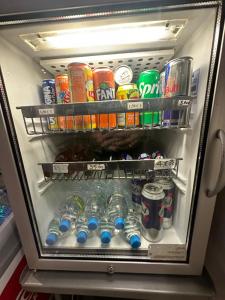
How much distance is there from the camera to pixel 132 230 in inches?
26.7

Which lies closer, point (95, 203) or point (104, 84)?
point (104, 84)

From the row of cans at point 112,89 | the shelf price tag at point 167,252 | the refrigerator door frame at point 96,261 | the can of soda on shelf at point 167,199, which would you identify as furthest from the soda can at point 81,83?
the shelf price tag at point 167,252

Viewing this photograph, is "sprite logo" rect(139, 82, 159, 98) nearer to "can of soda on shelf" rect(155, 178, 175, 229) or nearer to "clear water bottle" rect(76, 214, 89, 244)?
"can of soda on shelf" rect(155, 178, 175, 229)

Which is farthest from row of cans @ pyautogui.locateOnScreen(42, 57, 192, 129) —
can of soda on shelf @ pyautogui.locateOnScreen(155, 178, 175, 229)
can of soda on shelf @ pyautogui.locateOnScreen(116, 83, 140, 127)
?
can of soda on shelf @ pyautogui.locateOnScreen(155, 178, 175, 229)

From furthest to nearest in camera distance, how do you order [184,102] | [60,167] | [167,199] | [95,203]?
[95,203] < [167,199] < [60,167] < [184,102]

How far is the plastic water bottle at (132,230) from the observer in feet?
2.00

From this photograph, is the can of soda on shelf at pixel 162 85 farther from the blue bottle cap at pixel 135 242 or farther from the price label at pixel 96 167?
the blue bottle cap at pixel 135 242

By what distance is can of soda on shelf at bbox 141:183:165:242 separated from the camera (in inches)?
25.3

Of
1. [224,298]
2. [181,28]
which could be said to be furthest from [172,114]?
[224,298]

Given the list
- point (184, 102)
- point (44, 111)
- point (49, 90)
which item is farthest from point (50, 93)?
point (184, 102)

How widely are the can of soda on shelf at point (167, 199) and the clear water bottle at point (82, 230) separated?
358 mm

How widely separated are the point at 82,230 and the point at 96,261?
12 cm

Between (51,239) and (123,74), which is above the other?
(123,74)

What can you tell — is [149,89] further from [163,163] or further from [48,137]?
[48,137]
